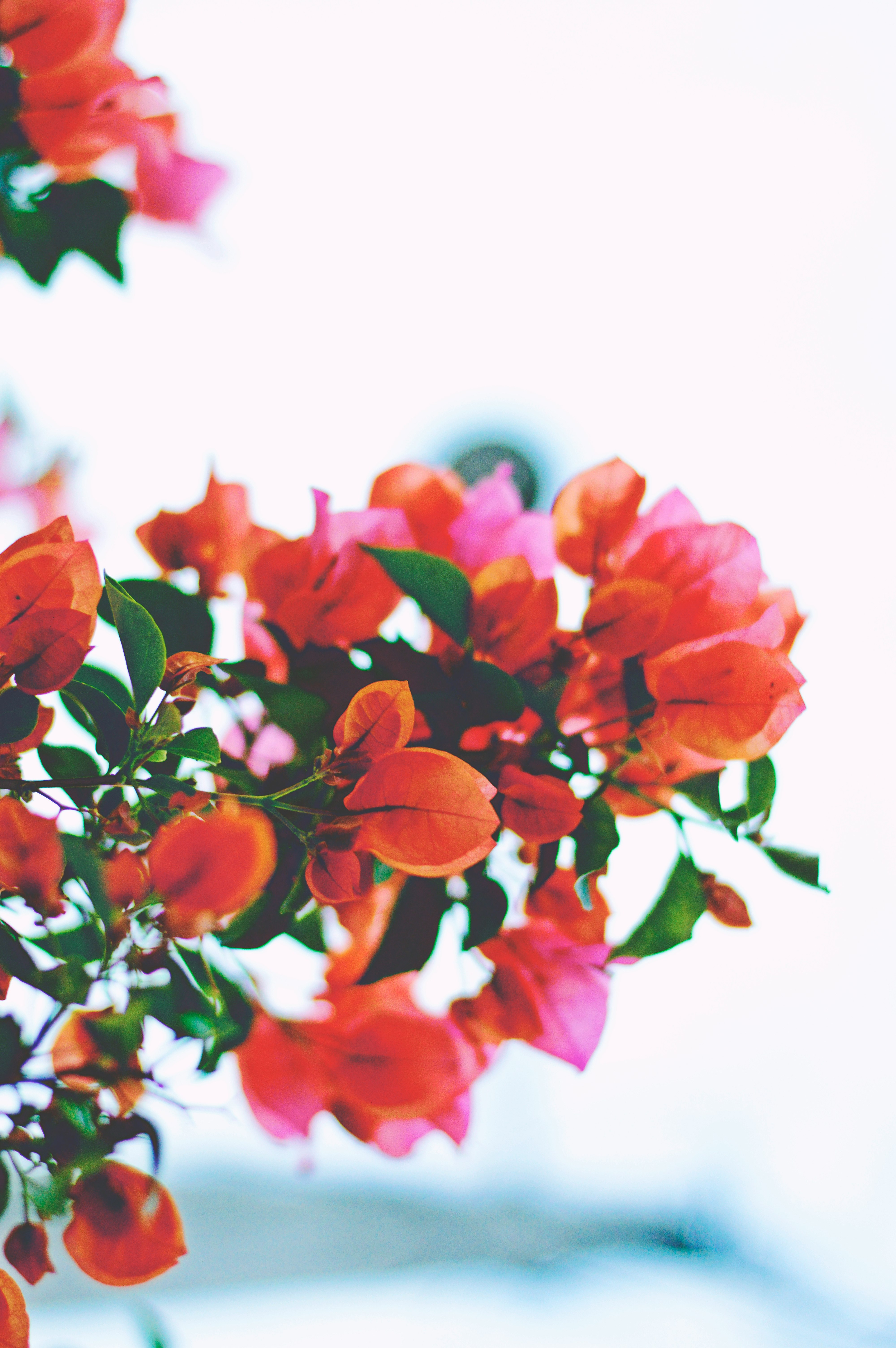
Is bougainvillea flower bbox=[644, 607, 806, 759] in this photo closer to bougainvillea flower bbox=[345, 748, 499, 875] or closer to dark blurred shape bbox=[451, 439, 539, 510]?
bougainvillea flower bbox=[345, 748, 499, 875]

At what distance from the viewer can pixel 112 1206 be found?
0.85 ft

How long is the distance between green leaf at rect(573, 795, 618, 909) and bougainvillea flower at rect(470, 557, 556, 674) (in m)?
0.07

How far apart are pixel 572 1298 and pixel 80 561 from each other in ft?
5.88

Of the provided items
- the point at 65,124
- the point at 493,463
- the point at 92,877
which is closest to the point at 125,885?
the point at 92,877

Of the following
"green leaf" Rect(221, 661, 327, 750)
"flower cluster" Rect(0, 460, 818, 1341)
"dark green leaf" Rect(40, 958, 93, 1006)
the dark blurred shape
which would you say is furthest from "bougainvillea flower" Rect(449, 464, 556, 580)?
the dark blurred shape

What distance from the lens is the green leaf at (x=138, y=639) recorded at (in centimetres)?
24

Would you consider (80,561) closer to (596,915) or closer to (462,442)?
(596,915)

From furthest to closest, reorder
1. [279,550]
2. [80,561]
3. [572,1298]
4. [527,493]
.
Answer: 1. [572,1298]
2. [527,493]
3. [279,550]
4. [80,561]

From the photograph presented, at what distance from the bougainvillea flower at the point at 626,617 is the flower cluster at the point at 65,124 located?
266mm

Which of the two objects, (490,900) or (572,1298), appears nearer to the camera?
(490,900)

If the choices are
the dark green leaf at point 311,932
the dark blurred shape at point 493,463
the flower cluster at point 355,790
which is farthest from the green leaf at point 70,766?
the dark blurred shape at point 493,463

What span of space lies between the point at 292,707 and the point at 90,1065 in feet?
0.41

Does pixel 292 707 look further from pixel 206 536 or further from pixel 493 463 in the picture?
pixel 493 463

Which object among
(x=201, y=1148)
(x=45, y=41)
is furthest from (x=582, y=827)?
(x=201, y=1148)
